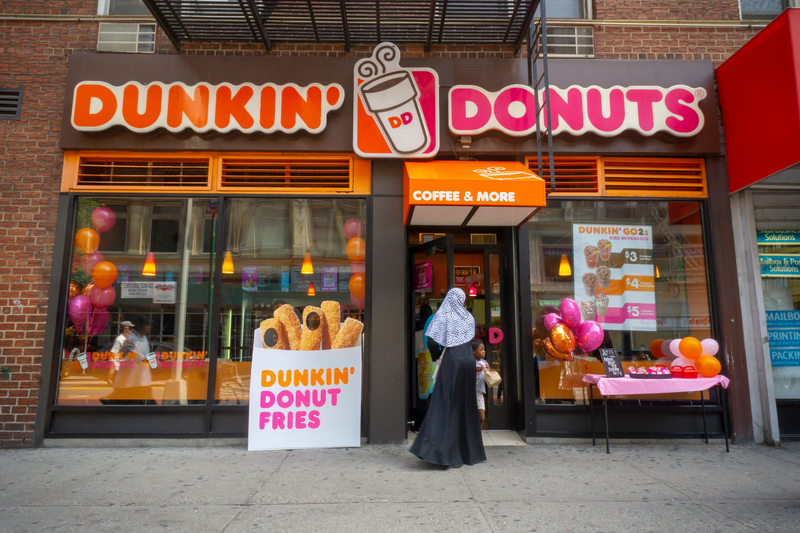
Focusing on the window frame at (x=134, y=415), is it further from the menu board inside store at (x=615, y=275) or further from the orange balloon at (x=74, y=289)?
the menu board inside store at (x=615, y=275)

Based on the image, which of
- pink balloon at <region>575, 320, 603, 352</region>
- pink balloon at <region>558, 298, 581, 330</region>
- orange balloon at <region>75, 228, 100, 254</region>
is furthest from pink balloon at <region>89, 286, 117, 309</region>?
pink balloon at <region>575, 320, 603, 352</region>

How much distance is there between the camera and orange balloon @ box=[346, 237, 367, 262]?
6523mm

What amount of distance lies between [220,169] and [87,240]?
1.96m

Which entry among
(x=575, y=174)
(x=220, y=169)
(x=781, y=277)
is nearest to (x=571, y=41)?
(x=575, y=174)

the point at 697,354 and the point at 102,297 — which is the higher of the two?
the point at 102,297

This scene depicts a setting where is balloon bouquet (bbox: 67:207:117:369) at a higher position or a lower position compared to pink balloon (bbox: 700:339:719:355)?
higher

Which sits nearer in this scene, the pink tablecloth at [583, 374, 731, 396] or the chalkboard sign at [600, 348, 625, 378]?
the pink tablecloth at [583, 374, 731, 396]

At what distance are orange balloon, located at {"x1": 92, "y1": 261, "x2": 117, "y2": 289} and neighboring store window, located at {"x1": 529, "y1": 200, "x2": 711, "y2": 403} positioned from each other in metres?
5.55

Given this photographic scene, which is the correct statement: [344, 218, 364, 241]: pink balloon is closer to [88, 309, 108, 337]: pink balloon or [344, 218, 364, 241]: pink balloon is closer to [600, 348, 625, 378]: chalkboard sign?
[88, 309, 108, 337]: pink balloon

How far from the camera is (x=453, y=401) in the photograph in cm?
505

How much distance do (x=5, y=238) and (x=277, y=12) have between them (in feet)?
14.9

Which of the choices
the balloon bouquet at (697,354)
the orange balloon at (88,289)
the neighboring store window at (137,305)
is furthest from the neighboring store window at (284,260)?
the balloon bouquet at (697,354)

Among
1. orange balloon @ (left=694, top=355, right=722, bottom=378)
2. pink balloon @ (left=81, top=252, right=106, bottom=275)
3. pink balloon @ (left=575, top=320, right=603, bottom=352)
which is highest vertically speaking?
pink balloon @ (left=81, top=252, right=106, bottom=275)

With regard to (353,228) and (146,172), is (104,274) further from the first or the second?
(353,228)
